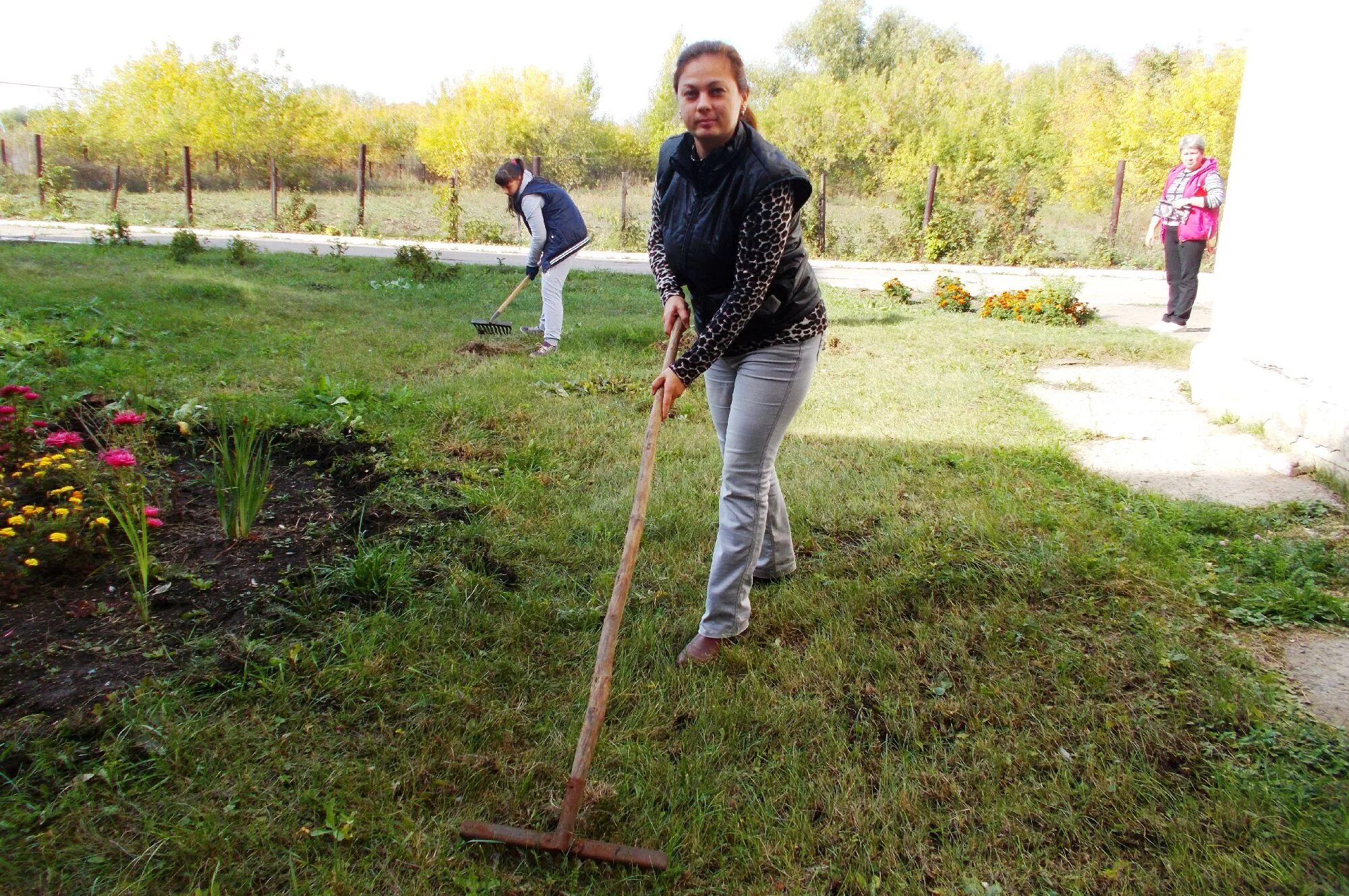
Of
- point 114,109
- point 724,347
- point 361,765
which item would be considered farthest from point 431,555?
point 114,109

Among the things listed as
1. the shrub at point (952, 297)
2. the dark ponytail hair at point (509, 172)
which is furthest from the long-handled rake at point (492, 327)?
the shrub at point (952, 297)

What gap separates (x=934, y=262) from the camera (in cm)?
1855

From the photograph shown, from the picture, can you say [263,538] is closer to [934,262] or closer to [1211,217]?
[1211,217]

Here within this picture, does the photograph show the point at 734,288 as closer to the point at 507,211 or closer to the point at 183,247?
the point at 183,247

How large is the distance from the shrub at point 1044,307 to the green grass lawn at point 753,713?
566cm

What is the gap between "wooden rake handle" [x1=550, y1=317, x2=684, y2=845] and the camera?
7.06 feet

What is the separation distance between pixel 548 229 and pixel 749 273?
6.07 metres

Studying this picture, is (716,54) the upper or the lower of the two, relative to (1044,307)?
upper

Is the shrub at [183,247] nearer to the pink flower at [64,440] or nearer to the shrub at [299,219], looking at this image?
the shrub at [299,219]

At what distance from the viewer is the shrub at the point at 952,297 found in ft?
36.2

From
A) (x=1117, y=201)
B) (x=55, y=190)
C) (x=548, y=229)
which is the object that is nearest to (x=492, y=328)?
(x=548, y=229)

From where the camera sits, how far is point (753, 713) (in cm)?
271

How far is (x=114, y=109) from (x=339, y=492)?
3405 cm

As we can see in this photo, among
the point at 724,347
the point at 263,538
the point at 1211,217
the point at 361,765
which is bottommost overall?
the point at 361,765
